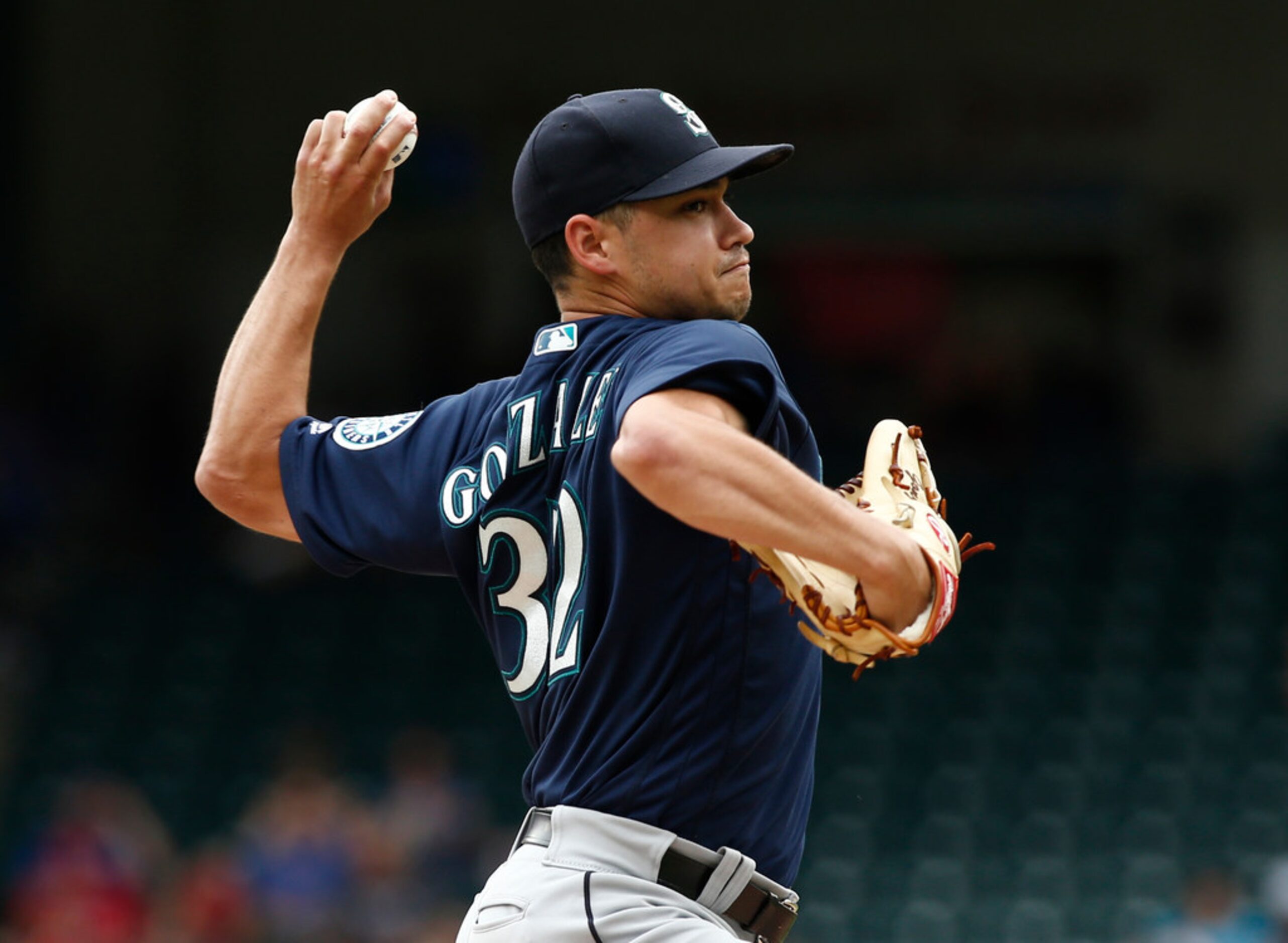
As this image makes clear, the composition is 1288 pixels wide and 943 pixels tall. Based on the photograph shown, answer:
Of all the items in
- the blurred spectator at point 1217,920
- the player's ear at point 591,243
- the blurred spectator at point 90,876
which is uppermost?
the player's ear at point 591,243

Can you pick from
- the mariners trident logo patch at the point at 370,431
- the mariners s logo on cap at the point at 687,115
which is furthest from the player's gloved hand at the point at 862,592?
the mariners trident logo patch at the point at 370,431

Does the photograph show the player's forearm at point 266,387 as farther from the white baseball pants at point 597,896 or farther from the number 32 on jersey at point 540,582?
the white baseball pants at point 597,896

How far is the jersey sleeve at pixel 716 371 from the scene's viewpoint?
2.21 metres

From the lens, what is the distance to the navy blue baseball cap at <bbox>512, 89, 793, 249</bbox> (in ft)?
8.17

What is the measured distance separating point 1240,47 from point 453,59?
18.8 ft

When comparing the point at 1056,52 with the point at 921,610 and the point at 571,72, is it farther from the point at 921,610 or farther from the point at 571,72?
the point at 921,610

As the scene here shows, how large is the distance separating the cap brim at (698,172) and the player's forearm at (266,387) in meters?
0.64

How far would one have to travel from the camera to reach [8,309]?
45.7 feet

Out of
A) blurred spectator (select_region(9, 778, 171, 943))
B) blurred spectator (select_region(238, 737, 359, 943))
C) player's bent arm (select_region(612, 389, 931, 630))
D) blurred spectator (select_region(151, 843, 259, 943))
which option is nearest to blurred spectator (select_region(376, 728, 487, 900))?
blurred spectator (select_region(238, 737, 359, 943))

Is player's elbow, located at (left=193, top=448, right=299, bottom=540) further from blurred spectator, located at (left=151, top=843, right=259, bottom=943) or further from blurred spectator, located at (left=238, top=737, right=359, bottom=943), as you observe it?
blurred spectator, located at (left=151, top=843, right=259, bottom=943)

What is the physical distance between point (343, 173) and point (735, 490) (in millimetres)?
1049

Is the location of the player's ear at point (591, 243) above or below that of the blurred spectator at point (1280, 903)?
above

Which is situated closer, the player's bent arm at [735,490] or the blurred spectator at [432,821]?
the player's bent arm at [735,490]

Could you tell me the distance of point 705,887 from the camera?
244 cm
